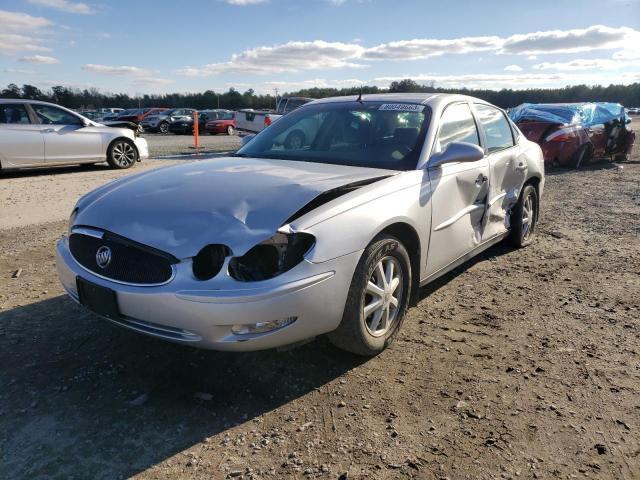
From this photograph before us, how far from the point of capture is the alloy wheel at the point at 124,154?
11.7m

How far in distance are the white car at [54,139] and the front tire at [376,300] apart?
382 inches

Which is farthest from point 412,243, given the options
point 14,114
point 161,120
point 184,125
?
point 161,120

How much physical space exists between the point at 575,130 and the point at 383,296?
11.4m

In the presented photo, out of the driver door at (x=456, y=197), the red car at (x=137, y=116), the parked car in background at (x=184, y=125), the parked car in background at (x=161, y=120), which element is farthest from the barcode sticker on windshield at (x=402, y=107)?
the red car at (x=137, y=116)

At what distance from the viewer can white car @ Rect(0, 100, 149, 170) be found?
33.6 feet

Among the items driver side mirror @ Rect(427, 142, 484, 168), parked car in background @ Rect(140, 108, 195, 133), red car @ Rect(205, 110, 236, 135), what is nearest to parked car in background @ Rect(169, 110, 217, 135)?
red car @ Rect(205, 110, 236, 135)

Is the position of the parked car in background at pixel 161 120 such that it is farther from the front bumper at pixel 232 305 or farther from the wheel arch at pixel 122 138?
the front bumper at pixel 232 305

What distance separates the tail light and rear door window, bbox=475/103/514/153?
802cm

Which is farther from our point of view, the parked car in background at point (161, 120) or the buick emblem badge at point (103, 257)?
the parked car in background at point (161, 120)

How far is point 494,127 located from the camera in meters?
5.04

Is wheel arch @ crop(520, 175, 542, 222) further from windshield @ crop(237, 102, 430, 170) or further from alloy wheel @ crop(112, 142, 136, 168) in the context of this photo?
alloy wheel @ crop(112, 142, 136, 168)

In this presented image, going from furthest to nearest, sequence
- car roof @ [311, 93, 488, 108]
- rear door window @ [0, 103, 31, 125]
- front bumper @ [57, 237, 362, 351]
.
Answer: rear door window @ [0, 103, 31, 125] < car roof @ [311, 93, 488, 108] < front bumper @ [57, 237, 362, 351]

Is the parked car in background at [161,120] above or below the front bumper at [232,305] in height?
above

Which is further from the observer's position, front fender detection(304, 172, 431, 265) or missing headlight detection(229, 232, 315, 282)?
front fender detection(304, 172, 431, 265)
